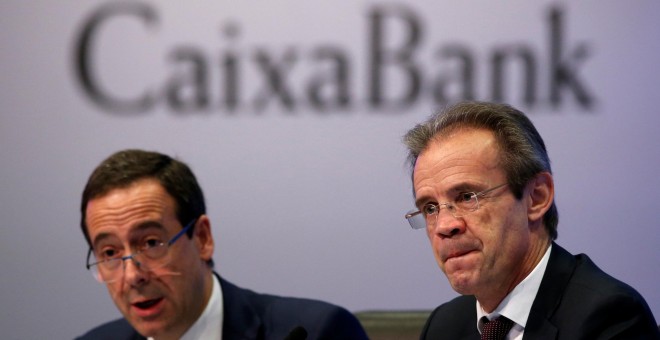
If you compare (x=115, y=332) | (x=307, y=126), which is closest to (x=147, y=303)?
(x=115, y=332)

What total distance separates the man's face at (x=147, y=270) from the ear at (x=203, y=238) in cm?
4

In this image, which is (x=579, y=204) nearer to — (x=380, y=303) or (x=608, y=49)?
(x=608, y=49)

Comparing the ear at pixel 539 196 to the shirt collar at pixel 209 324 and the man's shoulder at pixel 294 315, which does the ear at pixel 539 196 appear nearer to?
the man's shoulder at pixel 294 315

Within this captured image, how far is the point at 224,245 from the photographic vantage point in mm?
4434

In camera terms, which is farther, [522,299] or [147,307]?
[147,307]

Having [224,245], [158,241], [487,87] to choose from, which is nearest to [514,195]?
[158,241]

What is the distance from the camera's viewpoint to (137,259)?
3061mm

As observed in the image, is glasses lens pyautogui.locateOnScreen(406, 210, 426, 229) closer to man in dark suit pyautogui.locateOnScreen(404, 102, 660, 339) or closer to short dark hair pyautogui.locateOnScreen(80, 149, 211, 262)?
man in dark suit pyautogui.locateOnScreen(404, 102, 660, 339)

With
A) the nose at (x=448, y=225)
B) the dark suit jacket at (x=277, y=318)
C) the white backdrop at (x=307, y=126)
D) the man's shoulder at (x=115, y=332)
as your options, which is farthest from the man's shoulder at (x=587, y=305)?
the white backdrop at (x=307, y=126)

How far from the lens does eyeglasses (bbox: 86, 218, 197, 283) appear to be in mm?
3066

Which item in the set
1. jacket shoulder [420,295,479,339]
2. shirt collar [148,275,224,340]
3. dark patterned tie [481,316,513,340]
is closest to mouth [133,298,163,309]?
shirt collar [148,275,224,340]

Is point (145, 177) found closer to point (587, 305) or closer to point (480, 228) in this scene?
point (480, 228)

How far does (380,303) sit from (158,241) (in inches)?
58.8

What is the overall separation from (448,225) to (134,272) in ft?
3.52
